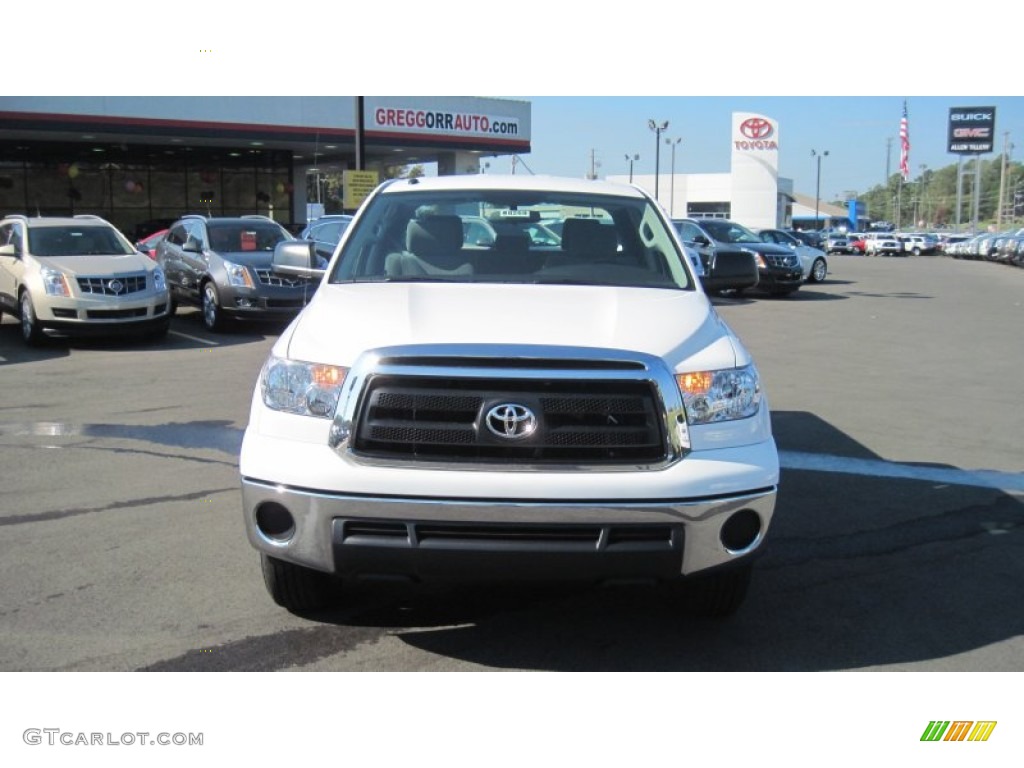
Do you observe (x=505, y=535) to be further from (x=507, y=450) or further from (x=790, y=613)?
(x=790, y=613)

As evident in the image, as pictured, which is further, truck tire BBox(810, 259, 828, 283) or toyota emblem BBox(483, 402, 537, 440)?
truck tire BBox(810, 259, 828, 283)

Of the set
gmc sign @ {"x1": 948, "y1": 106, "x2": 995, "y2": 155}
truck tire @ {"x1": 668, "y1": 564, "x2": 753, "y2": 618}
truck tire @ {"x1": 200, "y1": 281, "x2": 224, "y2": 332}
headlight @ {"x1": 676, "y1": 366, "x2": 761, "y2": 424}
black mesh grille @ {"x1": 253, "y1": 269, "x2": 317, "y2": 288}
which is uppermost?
gmc sign @ {"x1": 948, "y1": 106, "x2": 995, "y2": 155}

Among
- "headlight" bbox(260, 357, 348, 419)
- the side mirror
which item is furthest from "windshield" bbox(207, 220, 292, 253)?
"headlight" bbox(260, 357, 348, 419)

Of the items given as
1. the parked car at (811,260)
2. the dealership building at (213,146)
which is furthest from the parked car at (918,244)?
the parked car at (811,260)

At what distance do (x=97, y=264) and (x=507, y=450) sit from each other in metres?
11.8

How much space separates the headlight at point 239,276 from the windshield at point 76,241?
1.39 metres

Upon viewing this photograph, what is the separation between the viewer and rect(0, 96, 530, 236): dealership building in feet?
101

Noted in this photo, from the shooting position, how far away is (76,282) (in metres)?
13.5

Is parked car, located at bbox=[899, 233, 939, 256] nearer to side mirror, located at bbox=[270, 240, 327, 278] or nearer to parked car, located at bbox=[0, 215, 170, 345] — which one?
parked car, located at bbox=[0, 215, 170, 345]

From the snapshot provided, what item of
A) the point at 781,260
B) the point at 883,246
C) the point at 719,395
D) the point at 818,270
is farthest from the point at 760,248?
the point at 883,246

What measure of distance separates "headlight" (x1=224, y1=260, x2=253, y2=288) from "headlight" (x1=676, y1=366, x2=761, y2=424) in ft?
39.3
